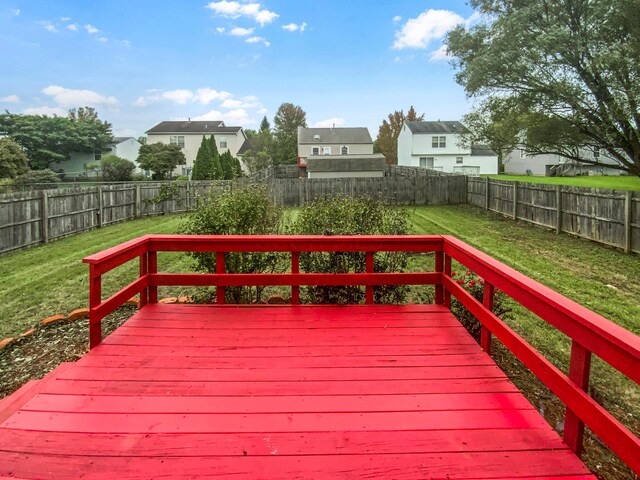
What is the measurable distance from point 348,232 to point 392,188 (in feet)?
58.1

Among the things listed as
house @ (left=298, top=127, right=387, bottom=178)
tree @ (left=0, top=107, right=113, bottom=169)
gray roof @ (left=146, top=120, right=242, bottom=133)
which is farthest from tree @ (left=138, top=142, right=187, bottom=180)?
tree @ (left=0, top=107, right=113, bottom=169)

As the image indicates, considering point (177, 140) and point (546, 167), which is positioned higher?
point (177, 140)

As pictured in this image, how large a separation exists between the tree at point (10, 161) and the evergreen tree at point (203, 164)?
41.1 feet

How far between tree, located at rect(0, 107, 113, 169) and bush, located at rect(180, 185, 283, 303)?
46.3 meters

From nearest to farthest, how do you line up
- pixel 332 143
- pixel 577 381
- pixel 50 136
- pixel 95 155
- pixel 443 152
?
pixel 577 381 → pixel 443 152 → pixel 50 136 → pixel 332 143 → pixel 95 155

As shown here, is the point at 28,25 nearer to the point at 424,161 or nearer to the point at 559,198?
the point at 559,198

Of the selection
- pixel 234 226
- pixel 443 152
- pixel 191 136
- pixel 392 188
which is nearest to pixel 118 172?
pixel 191 136

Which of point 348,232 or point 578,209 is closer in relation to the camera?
point 348,232

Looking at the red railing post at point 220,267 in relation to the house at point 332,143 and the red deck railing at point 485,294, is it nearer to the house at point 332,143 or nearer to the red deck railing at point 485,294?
the red deck railing at point 485,294

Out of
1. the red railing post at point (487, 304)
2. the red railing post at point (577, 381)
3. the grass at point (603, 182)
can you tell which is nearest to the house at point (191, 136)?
the grass at point (603, 182)

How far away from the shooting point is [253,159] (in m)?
38.6

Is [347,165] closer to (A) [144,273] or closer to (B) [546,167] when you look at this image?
(B) [546,167]

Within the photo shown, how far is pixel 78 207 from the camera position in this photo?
12.7 metres

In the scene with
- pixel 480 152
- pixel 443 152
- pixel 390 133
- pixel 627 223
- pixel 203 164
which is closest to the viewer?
pixel 627 223
